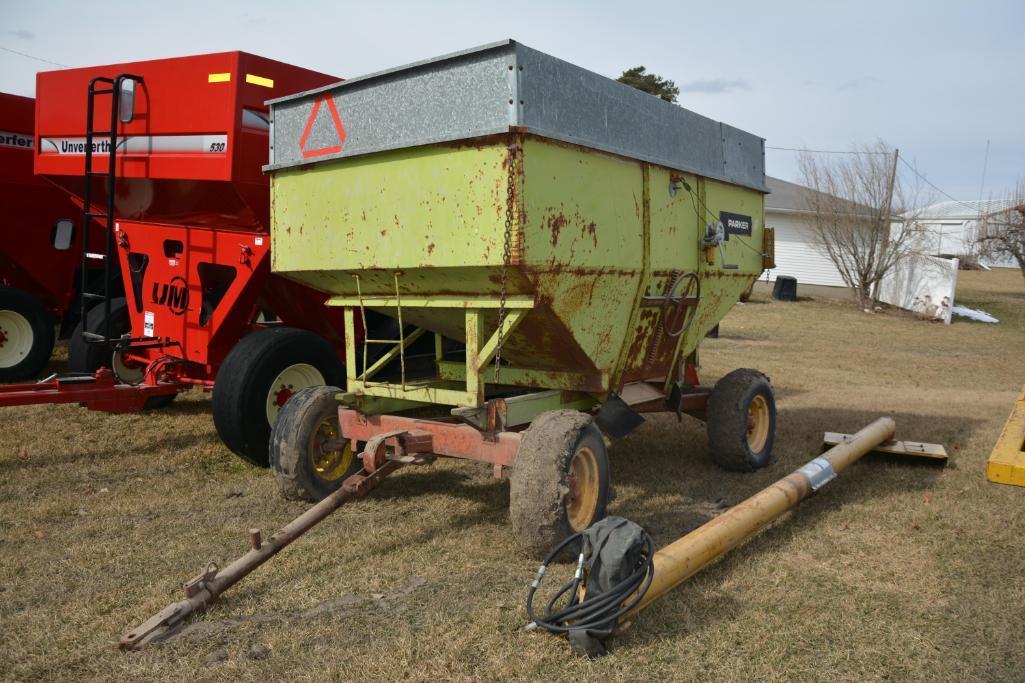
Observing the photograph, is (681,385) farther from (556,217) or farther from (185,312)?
(185,312)

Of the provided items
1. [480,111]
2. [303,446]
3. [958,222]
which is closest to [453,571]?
[303,446]

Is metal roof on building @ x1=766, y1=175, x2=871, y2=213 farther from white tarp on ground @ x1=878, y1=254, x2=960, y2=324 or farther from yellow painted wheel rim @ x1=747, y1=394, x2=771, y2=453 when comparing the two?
yellow painted wheel rim @ x1=747, y1=394, x2=771, y2=453

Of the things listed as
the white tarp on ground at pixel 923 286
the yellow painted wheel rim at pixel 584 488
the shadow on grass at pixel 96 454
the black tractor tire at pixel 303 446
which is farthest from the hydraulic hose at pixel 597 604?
the white tarp on ground at pixel 923 286

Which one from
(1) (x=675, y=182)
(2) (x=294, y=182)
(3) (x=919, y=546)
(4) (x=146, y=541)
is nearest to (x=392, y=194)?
(2) (x=294, y=182)

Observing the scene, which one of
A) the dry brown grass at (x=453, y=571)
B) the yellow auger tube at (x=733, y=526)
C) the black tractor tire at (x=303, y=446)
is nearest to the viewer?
the dry brown grass at (x=453, y=571)

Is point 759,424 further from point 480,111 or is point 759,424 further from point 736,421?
Answer: point 480,111

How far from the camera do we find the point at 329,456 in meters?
5.43

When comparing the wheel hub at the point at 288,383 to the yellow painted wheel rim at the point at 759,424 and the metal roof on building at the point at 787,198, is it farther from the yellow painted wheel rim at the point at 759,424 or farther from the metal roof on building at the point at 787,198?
the metal roof on building at the point at 787,198

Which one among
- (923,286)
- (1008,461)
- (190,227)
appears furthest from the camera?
(923,286)

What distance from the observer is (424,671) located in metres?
3.17

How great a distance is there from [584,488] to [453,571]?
0.85 metres

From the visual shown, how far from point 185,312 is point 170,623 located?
3.94 m

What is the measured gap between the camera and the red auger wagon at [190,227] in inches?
241

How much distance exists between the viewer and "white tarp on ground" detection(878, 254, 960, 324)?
2211cm
